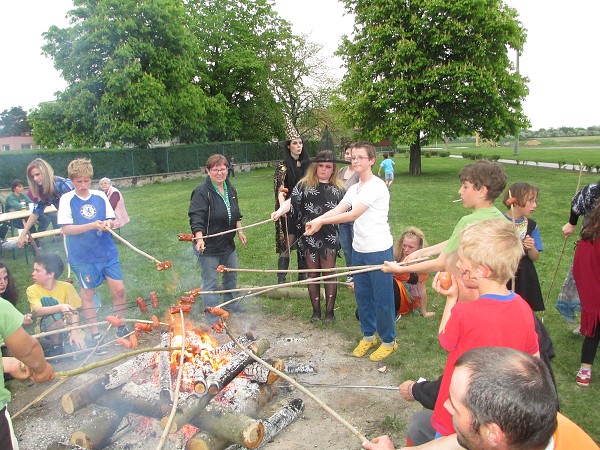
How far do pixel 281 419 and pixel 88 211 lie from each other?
9.92ft

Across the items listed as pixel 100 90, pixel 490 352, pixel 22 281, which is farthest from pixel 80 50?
pixel 490 352

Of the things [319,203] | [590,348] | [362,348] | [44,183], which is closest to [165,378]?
[362,348]

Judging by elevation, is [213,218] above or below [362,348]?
above

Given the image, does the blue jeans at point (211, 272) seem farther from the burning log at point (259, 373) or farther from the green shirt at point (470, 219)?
the green shirt at point (470, 219)

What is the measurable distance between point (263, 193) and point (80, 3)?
1689 cm

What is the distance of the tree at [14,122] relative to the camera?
40906mm

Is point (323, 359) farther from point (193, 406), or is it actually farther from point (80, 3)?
point (80, 3)

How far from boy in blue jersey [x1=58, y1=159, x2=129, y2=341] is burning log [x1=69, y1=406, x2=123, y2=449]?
4.92 ft

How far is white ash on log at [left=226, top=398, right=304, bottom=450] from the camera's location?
356 cm

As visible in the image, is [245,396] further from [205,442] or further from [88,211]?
[88,211]

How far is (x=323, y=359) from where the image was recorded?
4.94 metres

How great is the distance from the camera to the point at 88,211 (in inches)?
199

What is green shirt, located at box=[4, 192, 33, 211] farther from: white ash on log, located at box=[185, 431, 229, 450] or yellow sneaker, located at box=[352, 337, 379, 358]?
white ash on log, located at box=[185, 431, 229, 450]

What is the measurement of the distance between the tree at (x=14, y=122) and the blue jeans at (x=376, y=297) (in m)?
43.3
